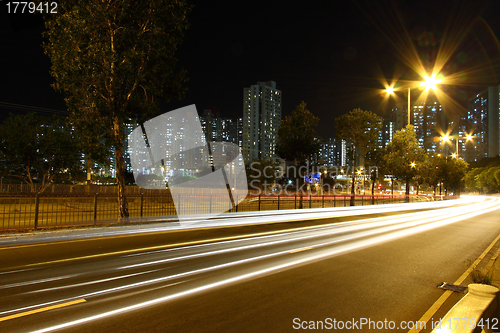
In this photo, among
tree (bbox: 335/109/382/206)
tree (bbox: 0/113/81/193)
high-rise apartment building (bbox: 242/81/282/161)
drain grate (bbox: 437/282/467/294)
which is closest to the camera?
drain grate (bbox: 437/282/467/294)

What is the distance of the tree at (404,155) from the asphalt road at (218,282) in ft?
79.0

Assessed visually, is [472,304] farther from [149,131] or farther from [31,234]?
[149,131]

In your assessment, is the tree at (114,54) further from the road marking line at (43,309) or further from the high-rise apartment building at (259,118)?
the high-rise apartment building at (259,118)

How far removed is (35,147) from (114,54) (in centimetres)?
2483

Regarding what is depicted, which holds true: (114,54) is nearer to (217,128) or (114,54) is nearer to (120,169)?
(120,169)

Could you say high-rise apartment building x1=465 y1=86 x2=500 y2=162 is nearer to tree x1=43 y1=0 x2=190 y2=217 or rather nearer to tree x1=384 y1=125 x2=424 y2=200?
tree x1=384 y1=125 x2=424 y2=200

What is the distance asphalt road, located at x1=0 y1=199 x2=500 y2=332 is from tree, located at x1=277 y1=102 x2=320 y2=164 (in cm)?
1470

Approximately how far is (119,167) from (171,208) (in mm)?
5222

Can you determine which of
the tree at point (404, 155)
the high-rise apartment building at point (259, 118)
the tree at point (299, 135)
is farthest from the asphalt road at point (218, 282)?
the high-rise apartment building at point (259, 118)

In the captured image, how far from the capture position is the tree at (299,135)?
2548 centimetres

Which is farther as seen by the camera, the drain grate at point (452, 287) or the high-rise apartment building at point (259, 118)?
the high-rise apartment building at point (259, 118)

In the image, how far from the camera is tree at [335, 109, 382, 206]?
29.8m

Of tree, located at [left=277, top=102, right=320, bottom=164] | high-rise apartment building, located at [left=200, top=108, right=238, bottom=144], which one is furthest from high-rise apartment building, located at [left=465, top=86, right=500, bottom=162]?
tree, located at [left=277, top=102, right=320, bottom=164]

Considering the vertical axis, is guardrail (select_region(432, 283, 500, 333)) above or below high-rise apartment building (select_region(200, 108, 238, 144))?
below
